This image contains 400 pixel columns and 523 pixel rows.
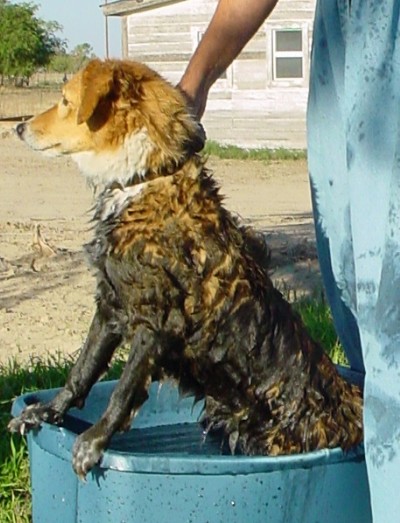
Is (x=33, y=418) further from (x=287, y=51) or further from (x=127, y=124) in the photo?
(x=287, y=51)

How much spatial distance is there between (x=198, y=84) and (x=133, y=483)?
124 centimetres

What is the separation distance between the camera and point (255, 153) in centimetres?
2059

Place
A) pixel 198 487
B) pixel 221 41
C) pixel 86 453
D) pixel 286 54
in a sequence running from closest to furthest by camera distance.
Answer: pixel 198 487 < pixel 86 453 < pixel 221 41 < pixel 286 54

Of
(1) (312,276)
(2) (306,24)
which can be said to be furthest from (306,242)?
(2) (306,24)

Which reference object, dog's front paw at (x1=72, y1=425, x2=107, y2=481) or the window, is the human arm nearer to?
dog's front paw at (x1=72, y1=425, x2=107, y2=481)

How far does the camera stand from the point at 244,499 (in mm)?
2418

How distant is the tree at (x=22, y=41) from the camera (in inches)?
1635

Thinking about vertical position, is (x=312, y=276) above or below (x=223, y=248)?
below

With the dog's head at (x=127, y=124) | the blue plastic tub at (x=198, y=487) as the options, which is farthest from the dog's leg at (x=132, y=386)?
the dog's head at (x=127, y=124)

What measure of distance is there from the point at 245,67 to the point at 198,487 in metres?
19.2

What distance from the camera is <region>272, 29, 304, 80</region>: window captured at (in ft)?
68.6

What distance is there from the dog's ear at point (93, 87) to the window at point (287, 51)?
60.0 feet

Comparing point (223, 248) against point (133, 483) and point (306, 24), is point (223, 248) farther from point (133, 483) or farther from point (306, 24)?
point (306, 24)

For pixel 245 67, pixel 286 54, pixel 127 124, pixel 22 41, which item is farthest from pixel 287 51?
pixel 22 41
